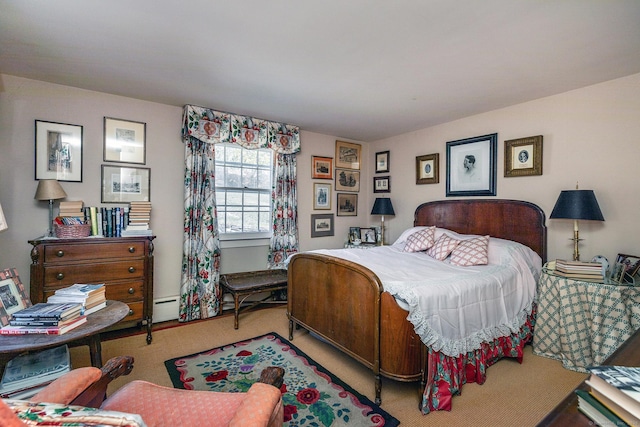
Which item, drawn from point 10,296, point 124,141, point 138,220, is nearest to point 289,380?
point 10,296

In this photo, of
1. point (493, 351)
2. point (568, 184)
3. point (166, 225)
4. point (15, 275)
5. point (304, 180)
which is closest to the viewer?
point (15, 275)

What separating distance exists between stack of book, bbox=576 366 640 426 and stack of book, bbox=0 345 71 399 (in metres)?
2.32

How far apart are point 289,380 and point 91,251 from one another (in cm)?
204

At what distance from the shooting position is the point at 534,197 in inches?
123

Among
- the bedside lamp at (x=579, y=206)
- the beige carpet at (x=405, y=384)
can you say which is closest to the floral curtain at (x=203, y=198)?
the beige carpet at (x=405, y=384)

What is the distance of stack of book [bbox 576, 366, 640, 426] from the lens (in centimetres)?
67

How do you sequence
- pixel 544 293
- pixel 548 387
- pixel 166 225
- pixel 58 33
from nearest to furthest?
pixel 58 33, pixel 548 387, pixel 544 293, pixel 166 225

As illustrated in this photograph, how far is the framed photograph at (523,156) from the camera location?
3.07 meters

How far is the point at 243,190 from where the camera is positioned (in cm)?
400

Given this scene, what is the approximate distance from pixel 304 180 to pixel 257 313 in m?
1.97

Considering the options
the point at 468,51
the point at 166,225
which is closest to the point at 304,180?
the point at 166,225

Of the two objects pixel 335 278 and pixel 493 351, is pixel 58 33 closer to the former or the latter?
pixel 335 278

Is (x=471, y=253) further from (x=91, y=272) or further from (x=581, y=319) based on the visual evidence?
(x=91, y=272)

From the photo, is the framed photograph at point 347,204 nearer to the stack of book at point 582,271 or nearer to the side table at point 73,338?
the stack of book at point 582,271
